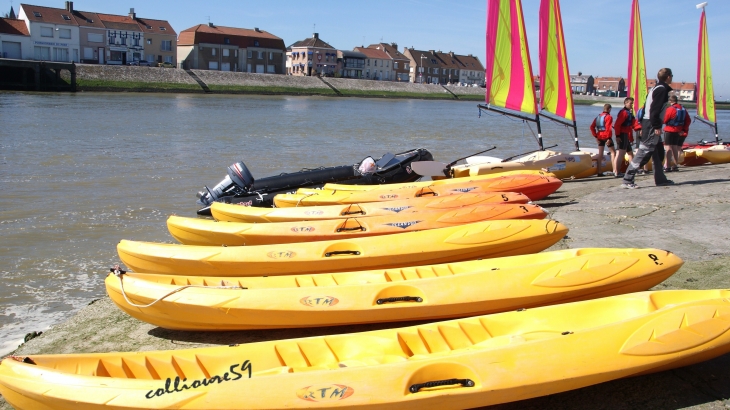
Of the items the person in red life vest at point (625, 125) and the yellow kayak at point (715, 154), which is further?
the yellow kayak at point (715, 154)

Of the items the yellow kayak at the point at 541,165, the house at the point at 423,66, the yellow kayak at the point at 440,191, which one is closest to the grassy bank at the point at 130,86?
the yellow kayak at the point at 541,165

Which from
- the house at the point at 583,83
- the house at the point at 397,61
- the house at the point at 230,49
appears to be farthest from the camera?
the house at the point at 583,83

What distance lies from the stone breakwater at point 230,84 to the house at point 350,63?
17.0m

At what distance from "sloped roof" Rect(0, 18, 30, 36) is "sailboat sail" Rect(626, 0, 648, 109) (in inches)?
1961

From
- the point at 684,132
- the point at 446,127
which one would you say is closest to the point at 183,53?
the point at 446,127

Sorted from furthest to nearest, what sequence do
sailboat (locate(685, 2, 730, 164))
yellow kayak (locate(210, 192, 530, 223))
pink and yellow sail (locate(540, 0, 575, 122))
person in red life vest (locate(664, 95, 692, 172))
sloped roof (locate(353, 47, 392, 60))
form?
1. sloped roof (locate(353, 47, 392, 60))
2. sailboat (locate(685, 2, 730, 164))
3. pink and yellow sail (locate(540, 0, 575, 122))
4. person in red life vest (locate(664, 95, 692, 172))
5. yellow kayak (locate(210, 192, 530, 223))

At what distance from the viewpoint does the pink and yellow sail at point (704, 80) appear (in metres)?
15.8

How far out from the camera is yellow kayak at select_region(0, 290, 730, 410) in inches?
105

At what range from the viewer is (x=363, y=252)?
496cm

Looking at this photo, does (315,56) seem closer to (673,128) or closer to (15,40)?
(15,40)

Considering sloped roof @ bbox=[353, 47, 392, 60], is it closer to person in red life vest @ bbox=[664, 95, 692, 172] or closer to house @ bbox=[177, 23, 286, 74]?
house @ bbox=[177, 23, 286, 74]

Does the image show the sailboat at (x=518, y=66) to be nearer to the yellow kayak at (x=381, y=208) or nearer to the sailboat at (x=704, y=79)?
the yellow kayak at (x=381, y=208)

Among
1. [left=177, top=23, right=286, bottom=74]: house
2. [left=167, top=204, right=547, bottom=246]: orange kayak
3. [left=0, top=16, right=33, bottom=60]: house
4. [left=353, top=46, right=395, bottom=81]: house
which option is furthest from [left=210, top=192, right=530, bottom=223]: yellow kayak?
[left=353, top=46, right=395, bottom=81]: house

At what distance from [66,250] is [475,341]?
225 inches
